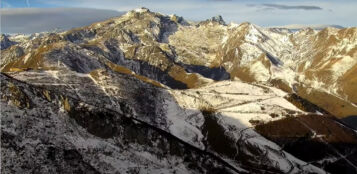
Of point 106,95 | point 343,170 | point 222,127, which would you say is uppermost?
point 106,95

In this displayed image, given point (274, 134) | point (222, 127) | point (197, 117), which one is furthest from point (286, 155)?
point (197, 117)

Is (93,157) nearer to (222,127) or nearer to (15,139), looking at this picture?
(15,139)

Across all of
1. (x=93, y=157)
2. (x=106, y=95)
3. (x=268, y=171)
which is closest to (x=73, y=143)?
(x=93, y=157)

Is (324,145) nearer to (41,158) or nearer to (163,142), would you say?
(163,142)

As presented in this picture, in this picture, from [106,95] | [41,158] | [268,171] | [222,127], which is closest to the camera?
[41,158]

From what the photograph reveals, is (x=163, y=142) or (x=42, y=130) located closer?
(x=42, y=130)

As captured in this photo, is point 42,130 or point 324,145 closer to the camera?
point 42,130

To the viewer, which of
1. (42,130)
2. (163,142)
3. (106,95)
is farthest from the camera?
(106,95)

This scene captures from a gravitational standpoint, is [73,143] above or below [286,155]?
above

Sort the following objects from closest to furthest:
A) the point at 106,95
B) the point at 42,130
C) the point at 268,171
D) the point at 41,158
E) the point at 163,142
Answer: the point at 41,158, the point at 42,130, the point at 163,142, the point at 268,171, the point at 106,95
